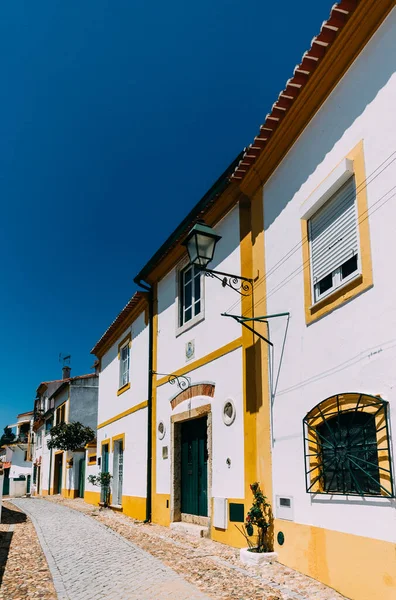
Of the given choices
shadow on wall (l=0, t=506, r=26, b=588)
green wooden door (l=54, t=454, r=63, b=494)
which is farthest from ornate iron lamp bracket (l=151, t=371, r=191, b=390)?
green wooden door (l=54, t=454, r=63, b=494)

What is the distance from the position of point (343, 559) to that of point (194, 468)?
16.1 ft

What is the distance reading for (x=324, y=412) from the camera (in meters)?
5.74

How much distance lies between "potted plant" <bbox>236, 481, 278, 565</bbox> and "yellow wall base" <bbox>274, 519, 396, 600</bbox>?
25 centimetres

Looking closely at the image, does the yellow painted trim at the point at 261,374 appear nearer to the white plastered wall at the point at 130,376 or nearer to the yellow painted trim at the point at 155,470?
the yellow painted trim at the point at 155,470

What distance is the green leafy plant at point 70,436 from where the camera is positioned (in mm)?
23781

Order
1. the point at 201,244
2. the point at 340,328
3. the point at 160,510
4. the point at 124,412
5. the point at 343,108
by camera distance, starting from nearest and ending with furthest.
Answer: the point at 340,328 < the point at 343,108 < the point at 201,244 < the point at 160,510 < the point at 124,412

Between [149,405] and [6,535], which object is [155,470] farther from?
[6,535]

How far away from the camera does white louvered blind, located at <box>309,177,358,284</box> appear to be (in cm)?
563

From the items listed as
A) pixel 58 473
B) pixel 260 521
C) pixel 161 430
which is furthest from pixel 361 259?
pixel 58 473

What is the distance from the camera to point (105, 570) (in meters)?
6.56

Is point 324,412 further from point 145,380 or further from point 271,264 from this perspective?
point 145,380

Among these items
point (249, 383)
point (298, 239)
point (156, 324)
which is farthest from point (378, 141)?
point (156, 324)

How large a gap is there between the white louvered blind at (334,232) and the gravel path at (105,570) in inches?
141

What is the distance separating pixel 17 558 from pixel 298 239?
5.82m
